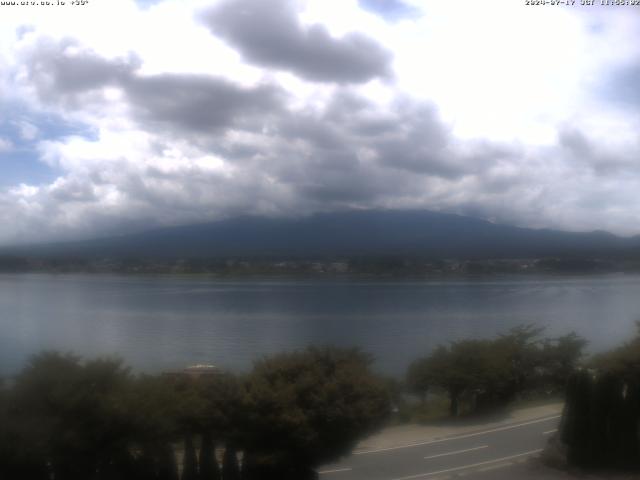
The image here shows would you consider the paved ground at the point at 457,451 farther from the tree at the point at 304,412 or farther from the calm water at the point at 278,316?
the calm water at the point at 278,316

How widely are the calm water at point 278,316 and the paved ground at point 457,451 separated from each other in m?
7.75

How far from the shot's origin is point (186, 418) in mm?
11141

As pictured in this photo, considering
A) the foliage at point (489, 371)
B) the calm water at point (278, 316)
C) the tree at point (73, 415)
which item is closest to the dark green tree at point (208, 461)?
the tree at point (73, 415)

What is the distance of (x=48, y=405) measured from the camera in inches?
384

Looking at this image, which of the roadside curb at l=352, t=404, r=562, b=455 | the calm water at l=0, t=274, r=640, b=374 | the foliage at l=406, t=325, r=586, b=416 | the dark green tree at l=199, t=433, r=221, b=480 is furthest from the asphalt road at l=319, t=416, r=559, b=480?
the calm water at l=0, t=274, r=640, b=374

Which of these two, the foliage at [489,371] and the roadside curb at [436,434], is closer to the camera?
the roadside curb at [436,434]

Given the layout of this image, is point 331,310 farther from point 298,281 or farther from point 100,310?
point 298,281

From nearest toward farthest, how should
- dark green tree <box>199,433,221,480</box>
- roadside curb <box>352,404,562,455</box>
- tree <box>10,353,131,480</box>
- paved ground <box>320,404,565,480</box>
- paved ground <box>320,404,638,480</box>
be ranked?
tree <box>10,353,131,480</box>, dark green tree <box>199,433,221,480</box>, paved ground <box>320,404,638,480</box>, paved ground <box>320,404,565,480</box>, roadside curb <box>352,404,562,455</box>

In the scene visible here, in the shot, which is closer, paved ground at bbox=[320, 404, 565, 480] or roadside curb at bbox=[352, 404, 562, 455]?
paved ground at bbox=[320, 404, 565, 480]

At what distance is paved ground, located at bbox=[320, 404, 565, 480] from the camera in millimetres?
13258

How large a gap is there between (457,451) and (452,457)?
761 millimetres

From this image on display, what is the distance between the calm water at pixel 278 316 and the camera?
3350 centimetres

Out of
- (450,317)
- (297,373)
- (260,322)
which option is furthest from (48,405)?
(450,317)

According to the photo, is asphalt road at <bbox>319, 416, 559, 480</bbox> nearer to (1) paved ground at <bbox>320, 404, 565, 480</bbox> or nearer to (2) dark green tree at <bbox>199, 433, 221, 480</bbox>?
(1) paved ground at <bbox>320, 404, 565, 480</bbox>
